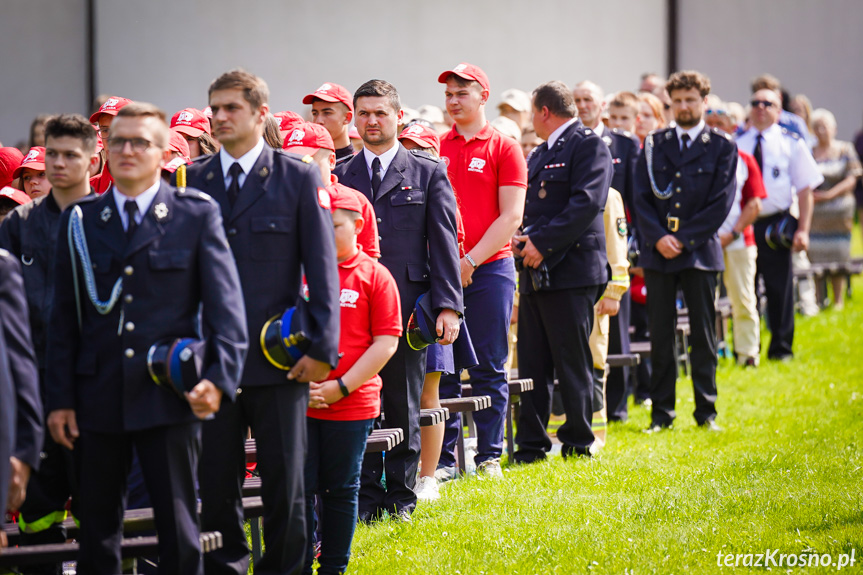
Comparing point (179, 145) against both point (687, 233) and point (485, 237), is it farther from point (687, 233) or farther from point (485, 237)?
point (687, 233)

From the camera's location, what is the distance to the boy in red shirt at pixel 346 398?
4.84 metres

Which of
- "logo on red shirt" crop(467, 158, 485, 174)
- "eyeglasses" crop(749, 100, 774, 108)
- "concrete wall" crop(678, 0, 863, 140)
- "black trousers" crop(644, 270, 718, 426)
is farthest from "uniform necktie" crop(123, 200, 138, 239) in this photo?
"concrete wall" crop(678, 0, 863, 140)

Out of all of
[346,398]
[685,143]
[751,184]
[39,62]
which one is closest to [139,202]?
[346,398]

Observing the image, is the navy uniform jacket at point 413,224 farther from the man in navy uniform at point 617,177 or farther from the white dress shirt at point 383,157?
the man in navy uniform at point 617,177

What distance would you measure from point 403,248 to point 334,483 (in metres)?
1.52

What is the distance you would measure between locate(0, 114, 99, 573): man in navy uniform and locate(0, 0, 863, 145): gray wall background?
9.33m

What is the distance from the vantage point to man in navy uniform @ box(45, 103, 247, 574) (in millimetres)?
4090

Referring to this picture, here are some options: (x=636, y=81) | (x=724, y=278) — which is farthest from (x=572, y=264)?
(x=636, y=81)

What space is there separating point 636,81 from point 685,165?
820 centimetres

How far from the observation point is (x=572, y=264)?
23.2ft

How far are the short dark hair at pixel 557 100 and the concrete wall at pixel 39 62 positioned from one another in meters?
8.88

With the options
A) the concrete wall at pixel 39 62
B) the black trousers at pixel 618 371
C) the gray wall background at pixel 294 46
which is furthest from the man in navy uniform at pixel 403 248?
the concrete wall at pixel 39 62

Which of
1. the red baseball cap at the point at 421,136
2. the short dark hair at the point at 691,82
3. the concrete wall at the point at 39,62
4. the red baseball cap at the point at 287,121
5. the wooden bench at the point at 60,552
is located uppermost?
the concrete wall at the point at 39,62

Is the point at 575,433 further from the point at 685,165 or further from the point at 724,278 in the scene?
the point at 724,278
